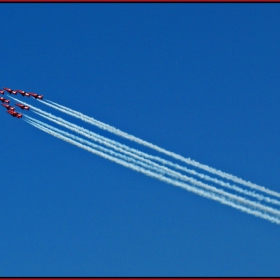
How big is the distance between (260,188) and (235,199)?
3.09 meters

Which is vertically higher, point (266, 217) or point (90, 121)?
point (90, 121)

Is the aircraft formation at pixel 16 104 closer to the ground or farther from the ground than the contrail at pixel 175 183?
farther from the ground

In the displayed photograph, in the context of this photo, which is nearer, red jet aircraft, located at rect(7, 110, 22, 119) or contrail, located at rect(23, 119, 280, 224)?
contrail, located at rect(23, 119, 280, 224)

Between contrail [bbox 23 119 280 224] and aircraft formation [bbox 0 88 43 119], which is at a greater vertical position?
aircraft formation [bbox 0 88 43 119]

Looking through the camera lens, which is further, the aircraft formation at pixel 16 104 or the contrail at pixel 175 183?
the aircraft formation at pixel 16 104

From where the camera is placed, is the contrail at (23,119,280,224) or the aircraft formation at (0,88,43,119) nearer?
the contrail at (23,119,280,224)

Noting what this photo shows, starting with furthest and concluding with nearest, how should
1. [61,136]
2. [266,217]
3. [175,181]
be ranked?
1. [61,136]
2. [175,181]
3. [266,217]

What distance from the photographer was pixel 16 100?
87312 millimetres

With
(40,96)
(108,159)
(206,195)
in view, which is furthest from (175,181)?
(40,96)

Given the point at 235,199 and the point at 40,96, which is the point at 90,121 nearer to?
the point at 40,96

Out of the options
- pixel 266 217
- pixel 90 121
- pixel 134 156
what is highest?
pixel 90 121

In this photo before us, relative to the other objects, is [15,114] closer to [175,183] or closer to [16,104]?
[16,104]

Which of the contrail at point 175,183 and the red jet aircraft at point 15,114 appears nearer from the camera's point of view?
the contrail at point 175,183

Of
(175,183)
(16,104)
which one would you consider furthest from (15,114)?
(175,183)
